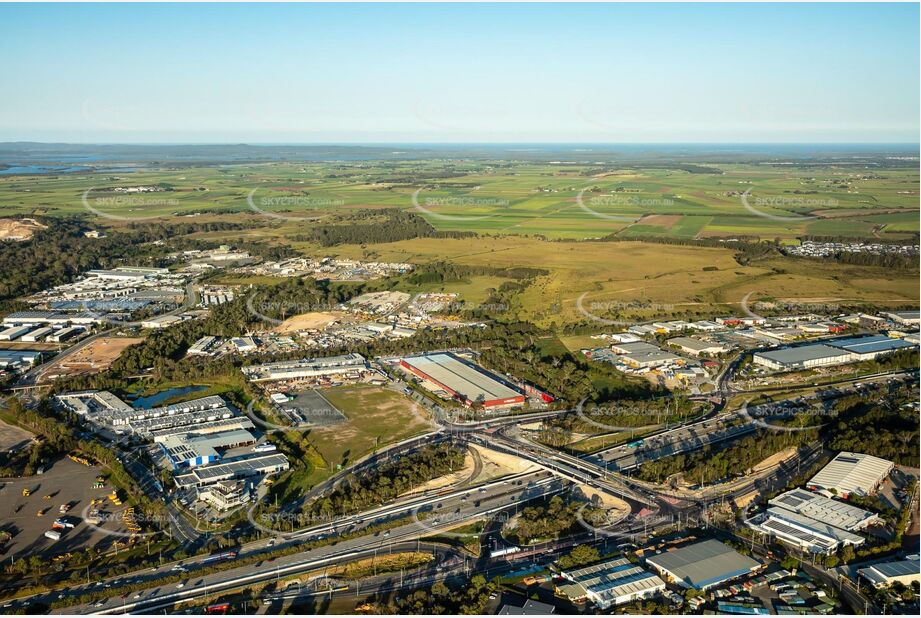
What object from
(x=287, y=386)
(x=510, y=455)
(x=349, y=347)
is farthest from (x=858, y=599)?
(x=349, y=347)

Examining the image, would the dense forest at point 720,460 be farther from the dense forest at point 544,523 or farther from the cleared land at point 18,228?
the cleared land at point 18,228

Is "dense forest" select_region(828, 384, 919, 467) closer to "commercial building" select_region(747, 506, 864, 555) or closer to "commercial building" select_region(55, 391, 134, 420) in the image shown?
"commercial building" select_region(747, 506, 864, 555)

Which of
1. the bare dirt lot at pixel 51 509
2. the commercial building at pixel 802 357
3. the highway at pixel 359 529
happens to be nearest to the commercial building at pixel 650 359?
the commercial building at pixel 802 357

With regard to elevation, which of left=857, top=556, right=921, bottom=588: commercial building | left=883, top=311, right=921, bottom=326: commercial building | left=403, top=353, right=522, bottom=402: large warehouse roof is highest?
left=883, top=311, right=921, bottom=326: commercial building

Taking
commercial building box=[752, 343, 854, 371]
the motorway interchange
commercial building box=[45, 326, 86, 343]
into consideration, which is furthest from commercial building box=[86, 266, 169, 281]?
commercial building box=[752, 343, 854, 371]

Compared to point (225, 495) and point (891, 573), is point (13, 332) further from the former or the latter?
point (891, 573)
